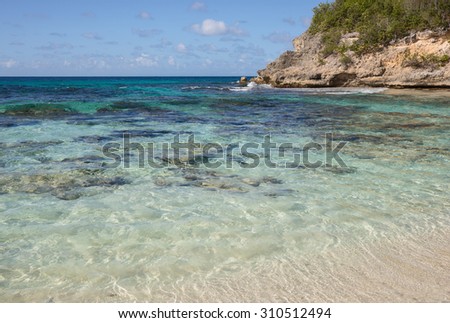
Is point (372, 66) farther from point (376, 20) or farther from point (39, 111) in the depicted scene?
point (39, 111)

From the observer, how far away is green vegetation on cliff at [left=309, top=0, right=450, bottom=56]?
3684cm

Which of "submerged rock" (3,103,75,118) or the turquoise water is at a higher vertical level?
"submerged rock" (3,103,75,118)

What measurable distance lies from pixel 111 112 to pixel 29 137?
7.85m

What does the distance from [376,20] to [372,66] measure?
767 centimetres

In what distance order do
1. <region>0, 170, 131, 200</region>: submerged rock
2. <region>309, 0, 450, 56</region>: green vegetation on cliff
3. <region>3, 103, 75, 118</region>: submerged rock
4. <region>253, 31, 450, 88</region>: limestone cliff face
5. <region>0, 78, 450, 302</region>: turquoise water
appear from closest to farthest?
<region>0, 78, 450, 302</region>: turquoise water, <region>0, 170, 131, 200</region>: submerged rock, <region>3, 103, 75, 118</region>: submerged rock, <region>253, 31, 450, 88</region>: limestone cliff face, <region>309, 0, 450, 56</region>: green vegetation on cliff

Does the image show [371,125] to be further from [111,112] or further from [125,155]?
[111,112]

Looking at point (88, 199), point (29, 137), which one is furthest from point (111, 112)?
point (88, 199)

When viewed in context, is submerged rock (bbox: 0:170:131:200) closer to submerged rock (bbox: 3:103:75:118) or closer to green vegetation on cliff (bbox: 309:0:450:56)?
submerged rock (bbox: 3:103:75:118)

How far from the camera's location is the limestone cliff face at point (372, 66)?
107ft

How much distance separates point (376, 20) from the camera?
41406mm

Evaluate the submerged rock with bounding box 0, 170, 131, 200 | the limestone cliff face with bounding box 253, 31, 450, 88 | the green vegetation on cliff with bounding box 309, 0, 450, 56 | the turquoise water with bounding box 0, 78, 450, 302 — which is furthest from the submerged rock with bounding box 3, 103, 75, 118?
the green vegetation on cliff with bounding box 309, 0, 450, 56

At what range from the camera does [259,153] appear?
966 centimetres

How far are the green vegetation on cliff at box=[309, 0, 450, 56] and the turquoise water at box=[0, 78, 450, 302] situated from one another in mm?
31958

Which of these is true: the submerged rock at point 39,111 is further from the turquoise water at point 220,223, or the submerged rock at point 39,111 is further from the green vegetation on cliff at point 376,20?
the green vegetation on cliff at point 376,20
